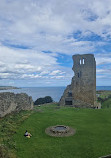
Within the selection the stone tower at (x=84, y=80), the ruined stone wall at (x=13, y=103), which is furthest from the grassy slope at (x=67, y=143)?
the stone tower at (x=84, y=80)

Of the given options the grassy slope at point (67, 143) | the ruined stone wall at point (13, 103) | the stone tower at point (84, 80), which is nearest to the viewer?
the grassy slope at point (67, 143)

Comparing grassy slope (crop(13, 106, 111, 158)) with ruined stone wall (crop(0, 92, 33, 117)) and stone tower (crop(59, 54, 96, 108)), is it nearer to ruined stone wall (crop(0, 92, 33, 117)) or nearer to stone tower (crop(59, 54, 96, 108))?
ruined stone wall (crop(0, 92, 33, 117))

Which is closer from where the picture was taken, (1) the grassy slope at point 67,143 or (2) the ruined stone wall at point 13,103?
(1) the grassy slope at point 67,143

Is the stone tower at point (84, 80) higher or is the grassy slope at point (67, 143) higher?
the stone tower at point (84, 80)

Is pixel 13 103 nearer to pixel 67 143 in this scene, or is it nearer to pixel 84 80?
pixel 67 143

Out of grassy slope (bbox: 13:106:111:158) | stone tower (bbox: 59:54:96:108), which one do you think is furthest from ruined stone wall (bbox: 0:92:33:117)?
stone tower (bbox: 59:54:96:108)

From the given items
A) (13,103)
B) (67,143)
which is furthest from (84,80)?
(67,143)

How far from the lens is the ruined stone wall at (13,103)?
21422mm

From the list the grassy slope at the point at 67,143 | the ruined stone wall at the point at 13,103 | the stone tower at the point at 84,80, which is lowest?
the grassy slope at the point at 67,143

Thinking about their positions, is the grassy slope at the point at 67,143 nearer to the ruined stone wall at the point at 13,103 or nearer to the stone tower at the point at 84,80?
the ruined stone wall at the point at 13,103

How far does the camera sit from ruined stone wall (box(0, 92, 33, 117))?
2142 cm

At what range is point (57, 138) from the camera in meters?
14.0

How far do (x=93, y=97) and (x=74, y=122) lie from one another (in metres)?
22.9

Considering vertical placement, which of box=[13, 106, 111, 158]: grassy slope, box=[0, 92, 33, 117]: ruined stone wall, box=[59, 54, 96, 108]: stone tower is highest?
box=[59, 54, 96, 108]: stone tower
